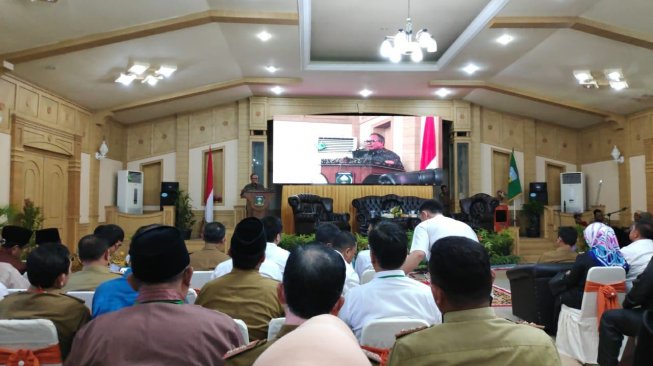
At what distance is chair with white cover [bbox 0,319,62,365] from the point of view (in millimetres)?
1665

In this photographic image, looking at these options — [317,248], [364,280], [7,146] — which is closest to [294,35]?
[7,146]

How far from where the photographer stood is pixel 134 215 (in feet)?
31.9

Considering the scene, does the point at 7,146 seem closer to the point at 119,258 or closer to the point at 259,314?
the point at 119,258

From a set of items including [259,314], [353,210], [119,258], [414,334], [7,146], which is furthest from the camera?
[353,210]

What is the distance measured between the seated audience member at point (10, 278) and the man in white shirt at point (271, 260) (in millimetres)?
1235

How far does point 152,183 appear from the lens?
36.2 feet

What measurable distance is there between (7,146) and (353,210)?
6392mm

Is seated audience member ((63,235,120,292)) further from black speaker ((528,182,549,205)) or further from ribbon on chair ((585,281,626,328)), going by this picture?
black speaker ((528,182,549,205))

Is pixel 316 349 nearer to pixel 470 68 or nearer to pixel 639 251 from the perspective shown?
pixel 639 251

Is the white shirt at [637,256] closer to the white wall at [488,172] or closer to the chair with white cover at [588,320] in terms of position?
the chair with white cover at [588,320]

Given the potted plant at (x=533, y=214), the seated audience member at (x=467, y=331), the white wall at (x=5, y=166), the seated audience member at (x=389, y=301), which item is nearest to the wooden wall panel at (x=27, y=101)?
the white wall at (x=5, y=166)

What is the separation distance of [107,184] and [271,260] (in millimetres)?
8095

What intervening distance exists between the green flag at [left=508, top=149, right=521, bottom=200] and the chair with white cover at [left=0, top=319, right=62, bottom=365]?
10763 millimetres

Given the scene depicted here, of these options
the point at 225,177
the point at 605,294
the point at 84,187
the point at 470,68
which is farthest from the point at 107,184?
the point at 605,294
